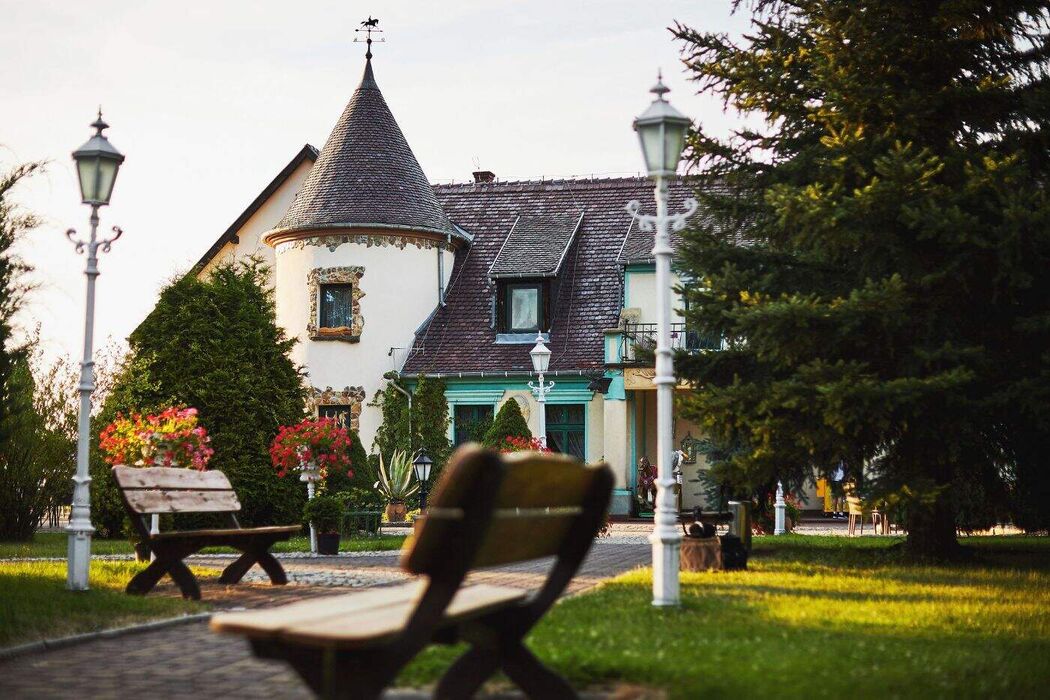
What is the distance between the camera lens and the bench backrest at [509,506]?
4.38 metres

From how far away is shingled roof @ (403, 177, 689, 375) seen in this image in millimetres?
31219

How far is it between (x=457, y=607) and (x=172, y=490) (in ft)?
23.5

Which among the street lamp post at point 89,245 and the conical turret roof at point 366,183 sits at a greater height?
the conical turret roof at point 366,183

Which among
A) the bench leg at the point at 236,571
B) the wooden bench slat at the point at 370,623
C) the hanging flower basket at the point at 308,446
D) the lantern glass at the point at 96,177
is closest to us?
the wooden bench slat at the point at 370,623

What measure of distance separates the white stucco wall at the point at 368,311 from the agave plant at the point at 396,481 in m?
3.20

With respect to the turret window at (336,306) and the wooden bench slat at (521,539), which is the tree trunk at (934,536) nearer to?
the wooden bench slat at (521,539)

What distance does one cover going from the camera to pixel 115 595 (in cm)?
1048

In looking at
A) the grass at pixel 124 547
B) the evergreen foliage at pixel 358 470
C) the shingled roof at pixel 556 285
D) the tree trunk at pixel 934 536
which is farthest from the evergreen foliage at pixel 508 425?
the tree trunk at pixel 934 536

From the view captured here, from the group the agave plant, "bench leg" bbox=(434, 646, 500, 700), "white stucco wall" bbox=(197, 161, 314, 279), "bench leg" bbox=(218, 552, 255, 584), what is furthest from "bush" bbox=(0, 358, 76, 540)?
"bench leg" bbox=(434, 646, 500, 700)

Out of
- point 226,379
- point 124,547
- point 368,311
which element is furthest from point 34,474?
point 368,311

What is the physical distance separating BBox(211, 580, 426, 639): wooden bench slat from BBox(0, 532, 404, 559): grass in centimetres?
1264

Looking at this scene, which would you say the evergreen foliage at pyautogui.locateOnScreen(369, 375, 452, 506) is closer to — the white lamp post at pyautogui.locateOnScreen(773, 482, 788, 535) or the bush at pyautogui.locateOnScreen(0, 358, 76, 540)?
the bush at pyautogui.locateOnScreen(0, 358, 76, 540)

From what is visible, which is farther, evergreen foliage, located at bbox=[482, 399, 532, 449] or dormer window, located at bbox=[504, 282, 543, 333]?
dormer window, located at bbox=[504, 282, 543, 333]

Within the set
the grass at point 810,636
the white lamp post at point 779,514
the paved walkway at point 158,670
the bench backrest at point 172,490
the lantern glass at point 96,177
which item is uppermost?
the lantern glass at point 96,177
